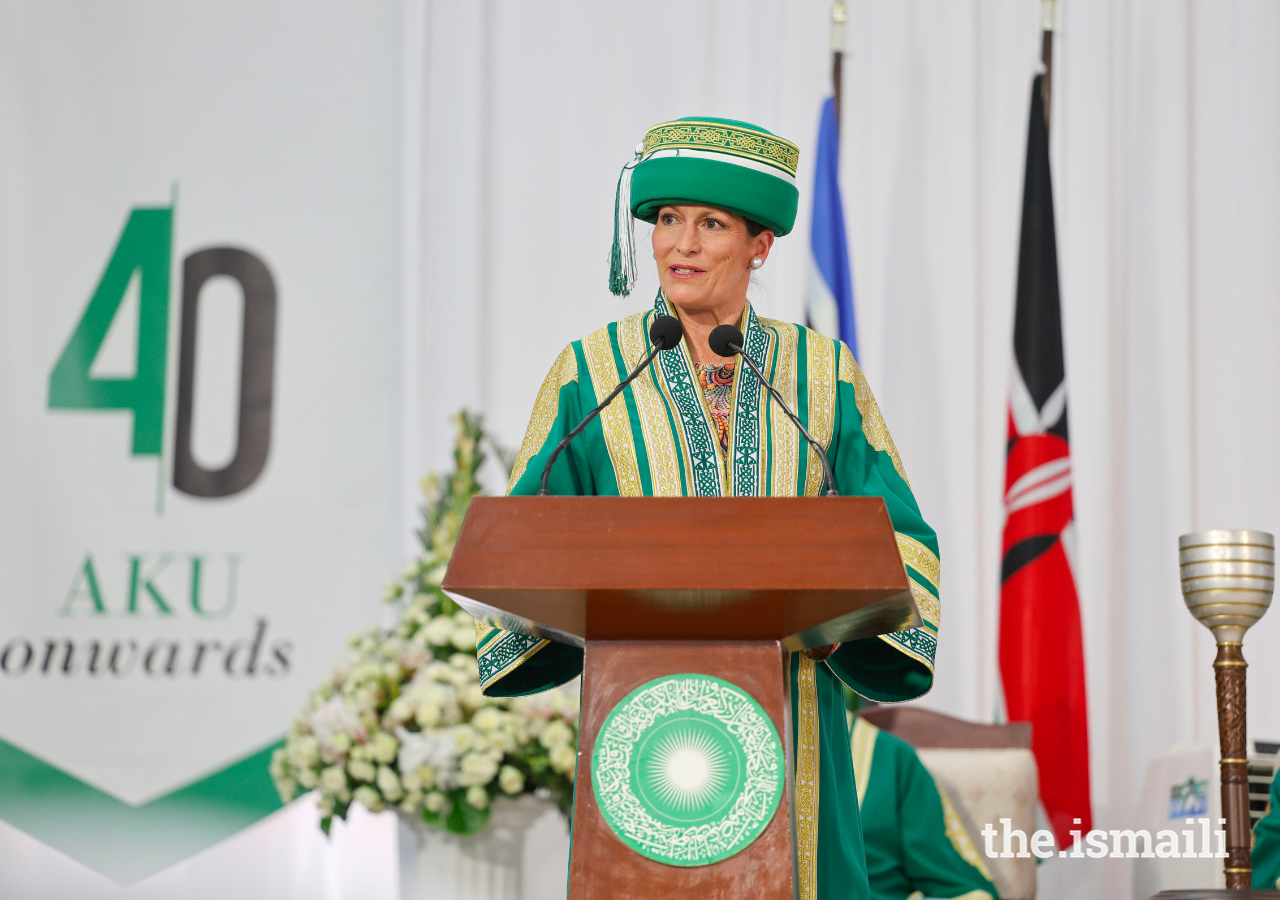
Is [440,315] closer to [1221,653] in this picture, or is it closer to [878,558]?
[1221,653]

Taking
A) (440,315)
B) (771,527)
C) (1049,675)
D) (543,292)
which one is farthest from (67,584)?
(771,527)

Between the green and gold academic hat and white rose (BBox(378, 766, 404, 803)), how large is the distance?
4.72 feet

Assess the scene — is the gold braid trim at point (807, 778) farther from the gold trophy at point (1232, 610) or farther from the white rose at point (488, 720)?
the white rose at point (488, 720)

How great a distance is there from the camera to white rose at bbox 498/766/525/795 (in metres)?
2.67

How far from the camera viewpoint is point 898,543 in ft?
4.76

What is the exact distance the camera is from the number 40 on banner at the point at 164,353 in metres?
4.29

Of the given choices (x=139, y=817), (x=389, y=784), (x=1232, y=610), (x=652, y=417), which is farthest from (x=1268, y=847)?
(x=139, y=817)

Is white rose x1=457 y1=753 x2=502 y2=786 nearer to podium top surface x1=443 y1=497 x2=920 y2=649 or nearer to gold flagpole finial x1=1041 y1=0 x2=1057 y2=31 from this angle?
podium top surface x1=443 y1=497 x2=920 y2=649

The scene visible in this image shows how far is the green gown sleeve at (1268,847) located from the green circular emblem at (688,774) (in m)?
1.99

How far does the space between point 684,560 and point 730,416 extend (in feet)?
1.72

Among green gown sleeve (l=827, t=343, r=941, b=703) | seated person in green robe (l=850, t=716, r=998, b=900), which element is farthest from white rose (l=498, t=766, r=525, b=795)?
green gown sleeve (l=827, t=343, r=941, b=703)

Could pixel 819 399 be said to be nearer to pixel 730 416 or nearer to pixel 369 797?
pixel 730 416

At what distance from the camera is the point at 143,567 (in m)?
4.22

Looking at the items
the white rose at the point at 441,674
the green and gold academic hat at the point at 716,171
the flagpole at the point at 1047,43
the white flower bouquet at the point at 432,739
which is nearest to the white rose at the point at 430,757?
the white flower bouquet at the point at 432,739
